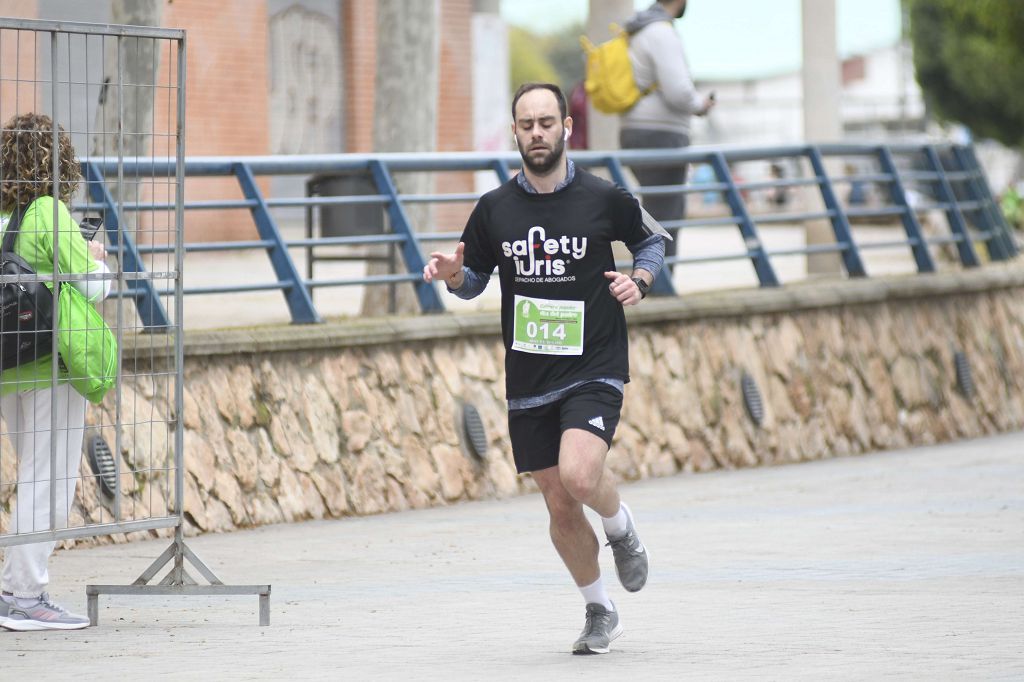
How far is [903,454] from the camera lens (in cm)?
1461

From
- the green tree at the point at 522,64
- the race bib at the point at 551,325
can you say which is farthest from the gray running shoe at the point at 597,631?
the green tree at the point at 522,64

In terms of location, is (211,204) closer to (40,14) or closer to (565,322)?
(565,322)

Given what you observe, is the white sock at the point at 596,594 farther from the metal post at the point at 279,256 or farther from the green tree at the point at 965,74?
the green tree at the point at 965,74

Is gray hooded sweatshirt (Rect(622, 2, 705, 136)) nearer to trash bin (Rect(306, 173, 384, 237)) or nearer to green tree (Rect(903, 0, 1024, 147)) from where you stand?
trash bin (Rect(306, 173, 384, 237))

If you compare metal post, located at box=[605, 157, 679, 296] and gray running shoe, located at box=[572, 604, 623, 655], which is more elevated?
metal post, located at box=[605, 157, 679, 296]

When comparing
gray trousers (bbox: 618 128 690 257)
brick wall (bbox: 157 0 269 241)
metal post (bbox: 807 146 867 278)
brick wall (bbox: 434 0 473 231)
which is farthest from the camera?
brick wall (bbox: 434 0 473 231)

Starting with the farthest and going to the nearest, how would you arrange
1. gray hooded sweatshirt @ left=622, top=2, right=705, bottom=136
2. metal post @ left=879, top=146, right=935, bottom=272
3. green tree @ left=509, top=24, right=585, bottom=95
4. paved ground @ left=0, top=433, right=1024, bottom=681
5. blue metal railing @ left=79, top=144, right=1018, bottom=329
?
green tree @ left=509, top=24, right=585, bottom=95 < metal post @ left=879, top=146, right=935, bottom=272 < gray hooded sweatshirt @ left=622, top=2, right=705, bottom=136 < blue metal railing @ left=79, top=144, right=1018, bottom=329 < paved ground @ left=0, top=433, right=1024, bottom=681

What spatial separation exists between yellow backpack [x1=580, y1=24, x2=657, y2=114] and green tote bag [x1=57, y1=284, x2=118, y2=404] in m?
6.49

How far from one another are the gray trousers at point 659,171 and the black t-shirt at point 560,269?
6984 millimetres

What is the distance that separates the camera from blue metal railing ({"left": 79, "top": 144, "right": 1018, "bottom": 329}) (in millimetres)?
10430

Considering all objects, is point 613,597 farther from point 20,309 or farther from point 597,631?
point 20,309

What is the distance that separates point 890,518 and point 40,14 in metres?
12.5

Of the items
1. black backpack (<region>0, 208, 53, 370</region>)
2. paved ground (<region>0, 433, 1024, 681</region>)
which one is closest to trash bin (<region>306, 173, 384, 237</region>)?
paved ground (<region>0, 433, 1024, 681</region>)

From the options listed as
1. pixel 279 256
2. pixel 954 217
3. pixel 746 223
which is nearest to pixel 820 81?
pixel 954 217
